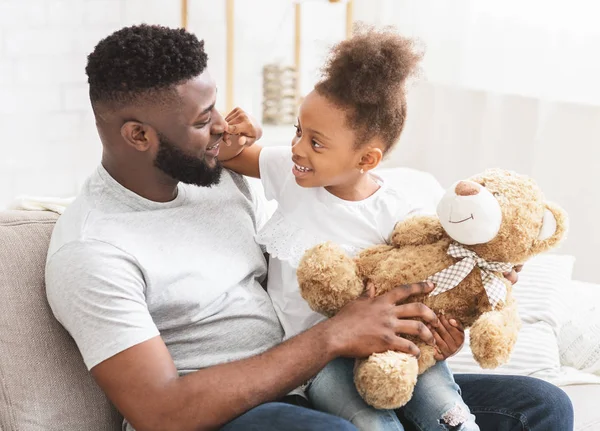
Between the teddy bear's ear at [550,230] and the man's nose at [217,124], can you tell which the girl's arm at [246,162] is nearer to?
the man's nose at [217,124]

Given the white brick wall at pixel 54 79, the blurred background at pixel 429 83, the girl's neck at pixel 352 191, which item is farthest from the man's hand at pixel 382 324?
the white brick wall at pixel 54 79

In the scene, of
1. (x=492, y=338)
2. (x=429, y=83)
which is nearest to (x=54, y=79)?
(x=429, y=83)

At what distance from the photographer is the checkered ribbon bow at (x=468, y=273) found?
57.8 inches

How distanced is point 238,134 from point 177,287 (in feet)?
1.28

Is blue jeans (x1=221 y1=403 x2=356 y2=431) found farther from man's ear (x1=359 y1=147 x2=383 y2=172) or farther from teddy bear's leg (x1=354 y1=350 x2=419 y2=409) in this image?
man's ear (x1=359 y1=147 x2=383 y2=172)

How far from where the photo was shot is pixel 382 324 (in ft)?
4.75

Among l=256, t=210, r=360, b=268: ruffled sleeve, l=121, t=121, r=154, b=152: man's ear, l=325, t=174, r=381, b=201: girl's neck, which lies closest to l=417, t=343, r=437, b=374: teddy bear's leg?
l=256, t=210, r=360, b=268: ruffled sleeve

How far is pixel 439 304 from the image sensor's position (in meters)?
1.49

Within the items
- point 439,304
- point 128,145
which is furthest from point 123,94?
point 439,304

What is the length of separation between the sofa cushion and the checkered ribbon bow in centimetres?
66

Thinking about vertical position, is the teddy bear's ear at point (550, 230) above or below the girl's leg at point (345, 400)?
above

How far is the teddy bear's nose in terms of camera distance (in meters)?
1.44

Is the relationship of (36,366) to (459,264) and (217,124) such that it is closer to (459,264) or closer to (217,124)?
(217,124)

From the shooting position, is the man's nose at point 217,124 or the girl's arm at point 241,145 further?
the girl's arm at point 241,145
